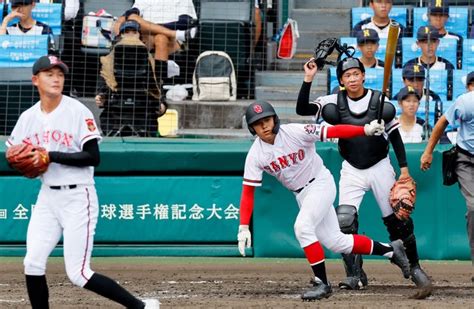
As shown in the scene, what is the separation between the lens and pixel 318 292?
8211 millimetres

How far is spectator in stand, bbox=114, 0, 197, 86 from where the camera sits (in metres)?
12.5

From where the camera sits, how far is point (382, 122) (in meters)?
8.38

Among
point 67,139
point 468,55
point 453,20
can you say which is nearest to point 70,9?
point 453,20

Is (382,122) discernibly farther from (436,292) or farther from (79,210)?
(79,210)

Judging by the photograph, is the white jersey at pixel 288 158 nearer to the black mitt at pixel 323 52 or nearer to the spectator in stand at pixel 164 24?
the black mitt at pixel 323 52

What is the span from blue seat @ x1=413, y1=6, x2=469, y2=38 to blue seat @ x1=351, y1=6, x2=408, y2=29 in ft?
0.41

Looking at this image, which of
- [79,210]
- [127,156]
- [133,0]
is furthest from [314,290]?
[133,0]

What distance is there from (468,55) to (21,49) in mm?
4939

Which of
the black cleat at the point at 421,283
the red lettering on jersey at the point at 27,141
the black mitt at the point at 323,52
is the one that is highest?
the black mitt at the point at 323,52

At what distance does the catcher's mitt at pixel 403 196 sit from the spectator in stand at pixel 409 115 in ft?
7.92

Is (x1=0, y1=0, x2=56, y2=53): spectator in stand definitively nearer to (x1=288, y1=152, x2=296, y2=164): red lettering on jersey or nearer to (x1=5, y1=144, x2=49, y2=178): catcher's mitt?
(x1=288, y1=152, x2=296, y2=164): red lettering on jersey

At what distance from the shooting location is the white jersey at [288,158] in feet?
27.3

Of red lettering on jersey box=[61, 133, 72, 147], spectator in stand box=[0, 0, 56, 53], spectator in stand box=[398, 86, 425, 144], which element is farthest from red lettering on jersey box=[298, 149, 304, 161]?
spectator in stand box=[0, 0, 56, 53]

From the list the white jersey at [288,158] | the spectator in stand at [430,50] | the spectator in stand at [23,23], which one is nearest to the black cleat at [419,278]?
the white jersey at [288,158]
